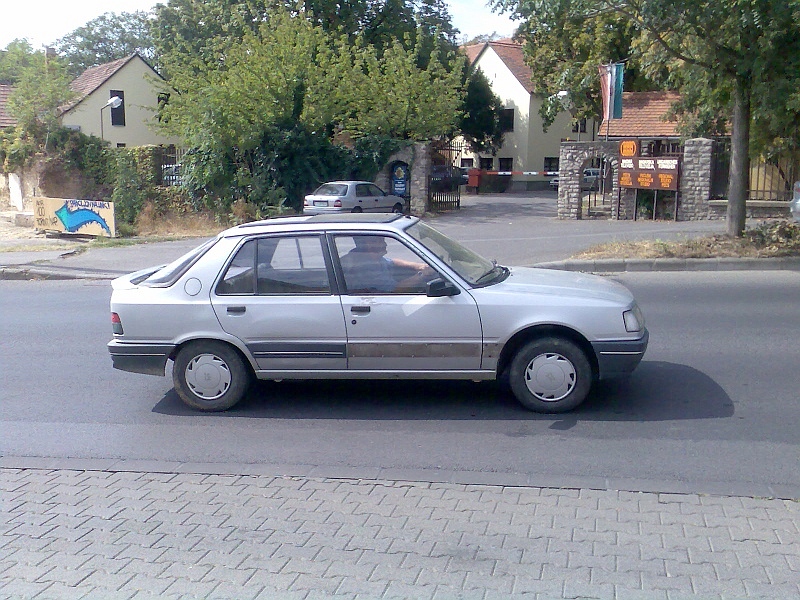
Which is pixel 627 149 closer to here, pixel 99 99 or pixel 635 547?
pixel 635 547

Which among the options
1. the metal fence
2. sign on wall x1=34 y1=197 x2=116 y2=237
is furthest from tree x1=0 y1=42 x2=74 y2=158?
the metal fence

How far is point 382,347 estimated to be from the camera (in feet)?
A: 22.0

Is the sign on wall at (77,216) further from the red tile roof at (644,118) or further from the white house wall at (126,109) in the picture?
the white house wall at (126,109)

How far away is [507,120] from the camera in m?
50.8

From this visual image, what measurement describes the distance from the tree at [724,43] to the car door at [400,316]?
883 cm

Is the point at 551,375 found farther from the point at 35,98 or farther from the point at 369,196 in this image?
the point at 35,98

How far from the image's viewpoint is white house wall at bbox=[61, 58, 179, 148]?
44625mm

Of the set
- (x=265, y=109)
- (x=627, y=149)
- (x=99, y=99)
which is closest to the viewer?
(x=627, y=149)

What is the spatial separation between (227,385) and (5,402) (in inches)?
84.7

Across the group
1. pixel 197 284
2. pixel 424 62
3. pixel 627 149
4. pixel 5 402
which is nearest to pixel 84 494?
pixel 197 284

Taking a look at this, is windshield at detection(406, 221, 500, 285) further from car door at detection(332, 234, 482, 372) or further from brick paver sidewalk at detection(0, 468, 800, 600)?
brick paver sidewalk at detection(0, 468, 800, 600)

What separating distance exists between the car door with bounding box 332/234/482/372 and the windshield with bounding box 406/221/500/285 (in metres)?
0.21

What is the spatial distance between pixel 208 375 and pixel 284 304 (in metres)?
0.89

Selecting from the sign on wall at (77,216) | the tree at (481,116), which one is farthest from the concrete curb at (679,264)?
Result: the tree at (481,116)
